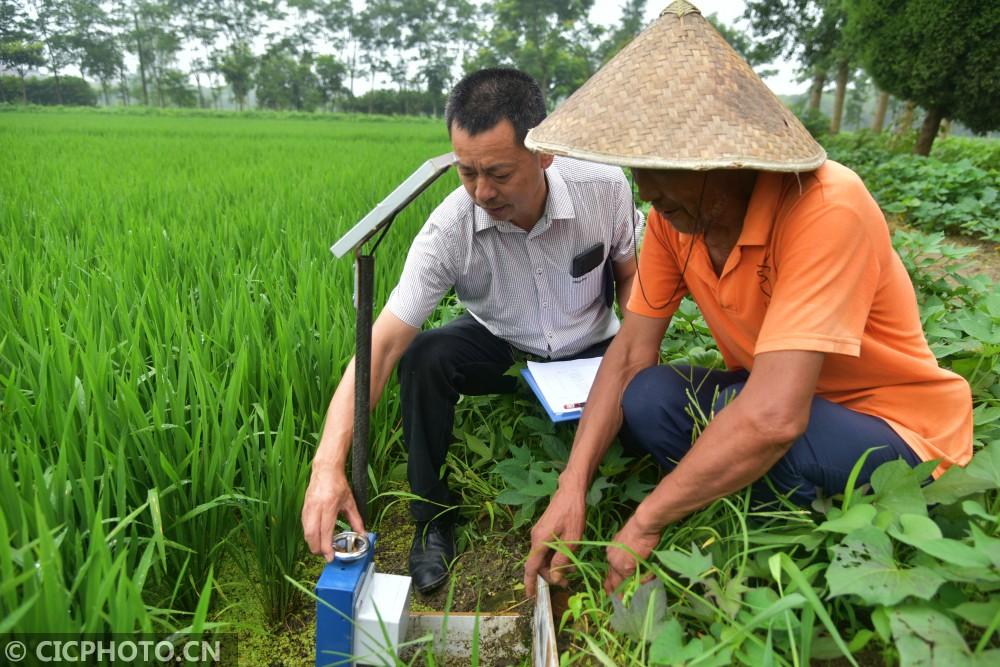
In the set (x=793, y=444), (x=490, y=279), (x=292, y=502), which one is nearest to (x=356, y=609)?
(x=292, y=502)

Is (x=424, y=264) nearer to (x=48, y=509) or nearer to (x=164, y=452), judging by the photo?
(x=164, y=452)

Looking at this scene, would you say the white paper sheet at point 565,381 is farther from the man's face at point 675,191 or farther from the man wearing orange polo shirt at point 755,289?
the man's face at point 675,191

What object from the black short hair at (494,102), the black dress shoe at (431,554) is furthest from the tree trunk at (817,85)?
the black dress shoe at (431,554)

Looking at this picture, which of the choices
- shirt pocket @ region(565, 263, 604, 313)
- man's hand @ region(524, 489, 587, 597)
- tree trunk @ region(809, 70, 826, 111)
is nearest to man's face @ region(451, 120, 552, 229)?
shirt pocket @ region(565, 263, 604, 313)

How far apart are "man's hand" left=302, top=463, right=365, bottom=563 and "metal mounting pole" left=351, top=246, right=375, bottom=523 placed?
0.04 m

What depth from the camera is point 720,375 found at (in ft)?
4.62

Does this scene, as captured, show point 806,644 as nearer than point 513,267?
Yes

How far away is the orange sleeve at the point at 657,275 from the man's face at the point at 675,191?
0.23m

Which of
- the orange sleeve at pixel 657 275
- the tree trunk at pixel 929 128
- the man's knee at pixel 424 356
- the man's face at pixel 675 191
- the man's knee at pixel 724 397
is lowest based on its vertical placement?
the man's knee at pixel 424 356

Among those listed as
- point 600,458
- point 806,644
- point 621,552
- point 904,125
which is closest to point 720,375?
point 600,458

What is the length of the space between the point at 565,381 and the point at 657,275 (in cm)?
37

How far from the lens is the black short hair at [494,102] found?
139 cm

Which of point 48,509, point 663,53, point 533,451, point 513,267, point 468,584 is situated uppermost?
point 663,53

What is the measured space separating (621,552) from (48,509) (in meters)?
0.94
